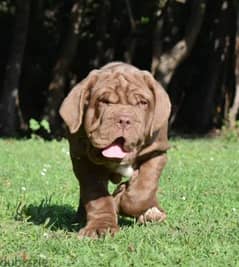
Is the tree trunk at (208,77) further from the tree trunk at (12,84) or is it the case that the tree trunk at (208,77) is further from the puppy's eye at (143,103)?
the puppy's eye at (143,103)

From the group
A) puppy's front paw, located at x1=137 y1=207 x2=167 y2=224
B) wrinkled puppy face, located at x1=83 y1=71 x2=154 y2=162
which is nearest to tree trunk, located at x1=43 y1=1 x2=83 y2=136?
puppy's front paw, located at x1=137 y1=207 x2=167 y2=224

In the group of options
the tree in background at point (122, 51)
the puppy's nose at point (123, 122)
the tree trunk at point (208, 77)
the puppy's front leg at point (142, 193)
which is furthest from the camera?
the tree trunk at point (208, 77)

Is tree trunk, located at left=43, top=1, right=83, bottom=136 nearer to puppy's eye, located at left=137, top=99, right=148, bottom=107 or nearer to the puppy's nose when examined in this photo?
puppy's eye, located at left=137, top=99, right=148, bottom=107

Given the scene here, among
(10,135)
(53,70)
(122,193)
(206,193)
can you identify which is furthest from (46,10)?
(122,193)

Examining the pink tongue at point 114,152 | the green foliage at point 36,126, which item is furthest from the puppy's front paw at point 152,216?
the green foliage at point 36,126

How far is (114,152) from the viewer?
16.5 ft

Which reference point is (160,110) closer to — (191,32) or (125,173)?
(125,173)

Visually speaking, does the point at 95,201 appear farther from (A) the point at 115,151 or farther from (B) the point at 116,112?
(B) the point at 116,112

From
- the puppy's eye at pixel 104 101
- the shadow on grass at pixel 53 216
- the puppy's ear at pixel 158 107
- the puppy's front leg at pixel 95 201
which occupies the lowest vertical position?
the shadow on grass at pixel 53 216

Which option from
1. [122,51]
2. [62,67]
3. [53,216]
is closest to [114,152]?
[53,216]

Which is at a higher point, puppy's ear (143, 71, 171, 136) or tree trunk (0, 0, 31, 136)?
puppy's ear (143, 71, 171, 136)

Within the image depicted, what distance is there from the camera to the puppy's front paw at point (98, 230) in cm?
521

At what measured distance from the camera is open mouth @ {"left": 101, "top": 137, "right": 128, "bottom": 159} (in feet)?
16.5

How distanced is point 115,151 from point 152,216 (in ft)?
2.75
